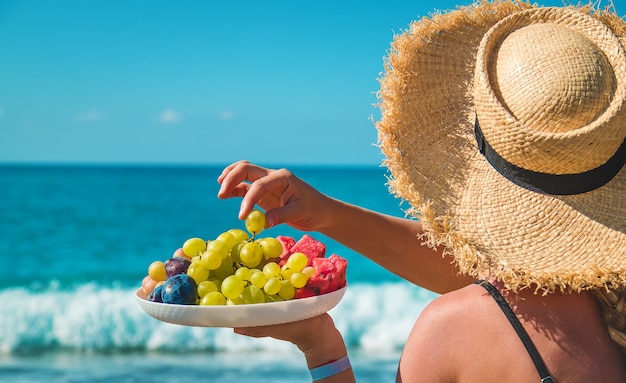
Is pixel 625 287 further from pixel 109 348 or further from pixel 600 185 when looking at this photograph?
pixel 109 348

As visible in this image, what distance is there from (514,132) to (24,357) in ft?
24.0

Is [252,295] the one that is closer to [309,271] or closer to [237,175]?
[309,271]

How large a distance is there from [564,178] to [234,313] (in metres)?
0.81

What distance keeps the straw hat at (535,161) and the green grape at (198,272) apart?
20.5 inches

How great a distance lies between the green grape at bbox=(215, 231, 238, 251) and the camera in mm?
1724

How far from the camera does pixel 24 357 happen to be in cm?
755

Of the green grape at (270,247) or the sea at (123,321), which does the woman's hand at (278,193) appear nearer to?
the green grape at (270,247)

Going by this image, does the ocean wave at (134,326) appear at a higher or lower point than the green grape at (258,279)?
higher

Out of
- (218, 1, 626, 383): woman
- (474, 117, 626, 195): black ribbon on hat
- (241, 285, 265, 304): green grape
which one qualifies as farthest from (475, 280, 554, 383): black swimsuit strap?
(241, 285, 265, 304): green grape

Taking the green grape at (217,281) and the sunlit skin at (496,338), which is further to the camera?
the green grape at (217,281)

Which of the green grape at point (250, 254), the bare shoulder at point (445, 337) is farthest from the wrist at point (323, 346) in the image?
the bare shoulder at point (445, 337)

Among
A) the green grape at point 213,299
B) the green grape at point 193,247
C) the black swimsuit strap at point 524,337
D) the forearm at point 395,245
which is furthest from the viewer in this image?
the forearm at point 395,245

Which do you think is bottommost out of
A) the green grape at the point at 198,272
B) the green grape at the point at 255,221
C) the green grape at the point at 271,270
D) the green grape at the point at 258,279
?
the green grape at the point at 258,279

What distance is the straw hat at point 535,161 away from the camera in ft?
4.82
